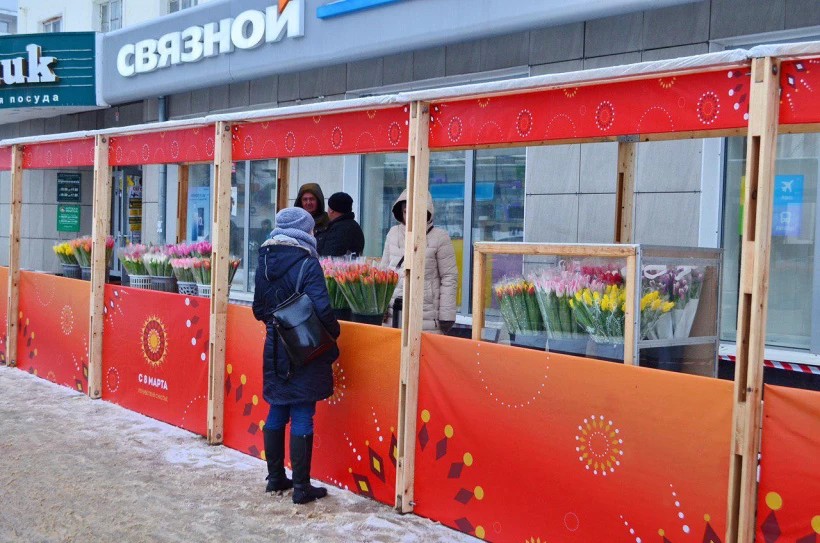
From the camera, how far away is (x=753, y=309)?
140 inches

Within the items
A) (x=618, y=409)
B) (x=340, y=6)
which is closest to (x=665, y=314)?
(x=618, y=409)

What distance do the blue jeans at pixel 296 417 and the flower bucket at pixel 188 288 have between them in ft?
6.81

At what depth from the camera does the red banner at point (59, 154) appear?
27.3ft

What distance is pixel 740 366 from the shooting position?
3.58m

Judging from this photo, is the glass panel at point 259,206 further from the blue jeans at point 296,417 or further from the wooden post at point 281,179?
the blue jeans at point 296,417

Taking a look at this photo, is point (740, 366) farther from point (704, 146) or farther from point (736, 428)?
point (704, 146)

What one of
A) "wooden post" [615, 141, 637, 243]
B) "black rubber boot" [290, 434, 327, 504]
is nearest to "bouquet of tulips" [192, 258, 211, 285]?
"black rubber boot" [290, 434, 327, 504]

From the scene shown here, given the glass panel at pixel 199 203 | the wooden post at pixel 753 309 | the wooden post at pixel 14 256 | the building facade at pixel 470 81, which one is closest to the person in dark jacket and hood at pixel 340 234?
the building facade at pixel 470 81

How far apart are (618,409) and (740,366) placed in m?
0.63

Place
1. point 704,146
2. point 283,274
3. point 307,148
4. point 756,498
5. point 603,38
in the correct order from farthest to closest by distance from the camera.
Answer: point 603,38 < point 704,146 < point 307,148 < point 283,274 < point 756,498

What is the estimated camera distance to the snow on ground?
4.79 m

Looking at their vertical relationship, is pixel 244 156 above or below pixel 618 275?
above

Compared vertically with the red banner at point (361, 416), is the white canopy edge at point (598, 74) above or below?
above

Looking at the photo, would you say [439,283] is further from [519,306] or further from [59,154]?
[59,154]
